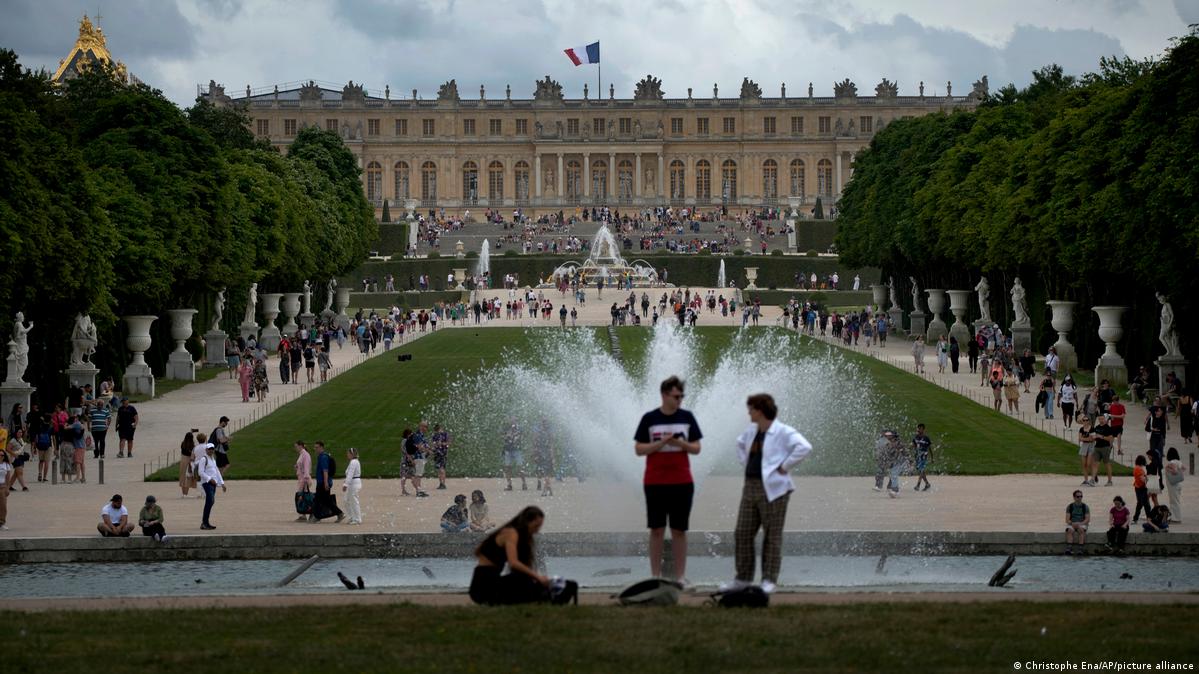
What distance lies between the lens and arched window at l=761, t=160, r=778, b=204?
536 feet

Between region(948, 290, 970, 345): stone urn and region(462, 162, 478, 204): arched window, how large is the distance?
96.6 meters

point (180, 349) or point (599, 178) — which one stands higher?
point (599, 178)

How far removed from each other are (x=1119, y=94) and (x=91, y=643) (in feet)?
130

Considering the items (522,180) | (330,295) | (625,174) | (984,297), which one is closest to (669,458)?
(984,297)

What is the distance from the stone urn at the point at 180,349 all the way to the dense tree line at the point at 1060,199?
79.9 ft

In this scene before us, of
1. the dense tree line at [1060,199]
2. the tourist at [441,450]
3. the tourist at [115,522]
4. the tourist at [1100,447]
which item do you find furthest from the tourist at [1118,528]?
the dense tree line at [1060,199]

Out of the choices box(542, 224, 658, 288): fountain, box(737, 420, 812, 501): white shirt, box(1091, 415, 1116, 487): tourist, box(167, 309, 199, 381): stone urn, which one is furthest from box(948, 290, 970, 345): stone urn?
box(737, 420, 812, 501): white shirt

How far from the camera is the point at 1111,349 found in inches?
1966

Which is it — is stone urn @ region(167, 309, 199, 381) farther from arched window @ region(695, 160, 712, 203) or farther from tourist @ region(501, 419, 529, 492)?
arched window @ region(695, 160, 712, 203)

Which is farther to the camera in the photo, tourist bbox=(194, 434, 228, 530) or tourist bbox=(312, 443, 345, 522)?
tourist bbox=(312, 443, 345, 522)

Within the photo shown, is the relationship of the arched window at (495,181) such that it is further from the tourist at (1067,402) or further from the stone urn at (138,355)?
the tourist at (1067,402)

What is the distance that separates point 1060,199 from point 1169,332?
6784mm

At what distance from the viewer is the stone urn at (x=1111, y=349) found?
49531 millimetres

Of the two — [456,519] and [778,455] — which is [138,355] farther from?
[778,455]
